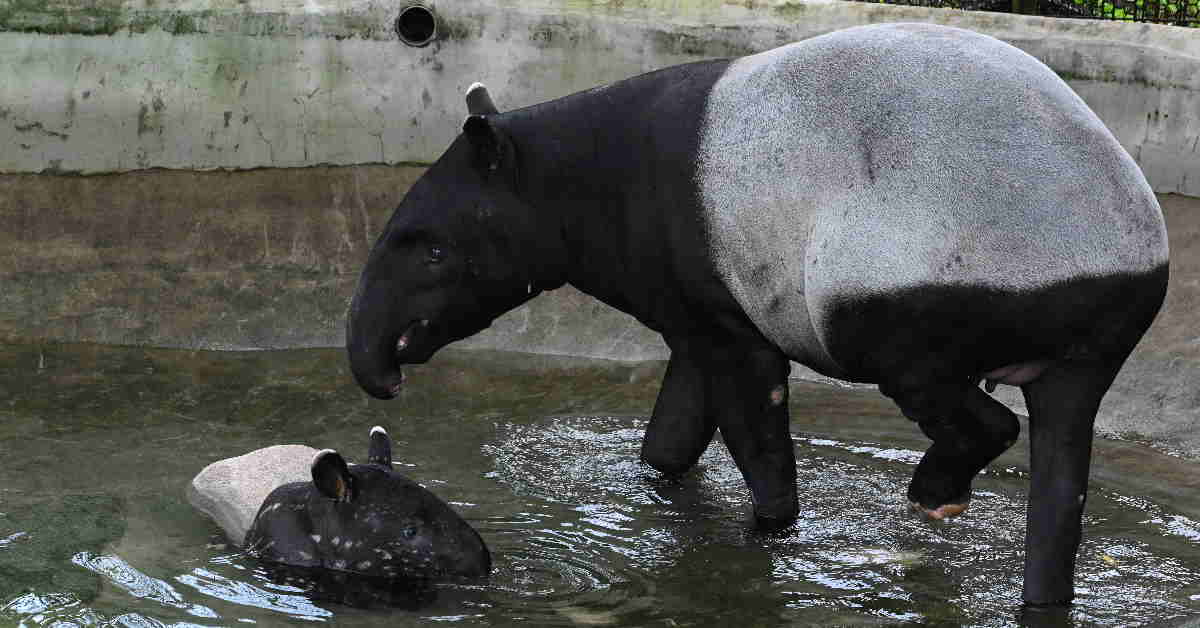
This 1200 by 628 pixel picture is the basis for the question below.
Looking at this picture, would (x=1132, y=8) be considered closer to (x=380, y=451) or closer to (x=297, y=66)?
(x=297, y=66)

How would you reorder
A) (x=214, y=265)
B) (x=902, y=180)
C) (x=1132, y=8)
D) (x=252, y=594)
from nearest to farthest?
(x=902, y=180), (x=252, y=594), (x=214, y=265), (x=1132, y=8)

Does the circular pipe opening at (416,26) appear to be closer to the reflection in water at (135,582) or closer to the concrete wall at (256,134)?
the concrete wall at (256,134)

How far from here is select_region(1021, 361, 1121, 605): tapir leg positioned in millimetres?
5004

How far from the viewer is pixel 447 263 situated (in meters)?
6.05

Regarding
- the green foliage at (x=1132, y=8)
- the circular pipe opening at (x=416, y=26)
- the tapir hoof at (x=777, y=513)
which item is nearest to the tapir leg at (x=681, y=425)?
the tapir hoof at (x=777, y=513)

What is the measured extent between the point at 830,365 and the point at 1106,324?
926 millimetres

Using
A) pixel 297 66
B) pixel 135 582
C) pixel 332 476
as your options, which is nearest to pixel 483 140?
pixel 332 476

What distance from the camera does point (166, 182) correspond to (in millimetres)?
9156

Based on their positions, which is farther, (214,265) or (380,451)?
(214,265)

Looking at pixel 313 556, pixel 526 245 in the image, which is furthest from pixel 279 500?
pixel 526 245

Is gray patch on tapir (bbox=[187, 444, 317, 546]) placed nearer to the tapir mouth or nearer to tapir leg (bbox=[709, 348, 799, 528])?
the tapir mouth

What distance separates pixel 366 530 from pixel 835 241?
1667mm

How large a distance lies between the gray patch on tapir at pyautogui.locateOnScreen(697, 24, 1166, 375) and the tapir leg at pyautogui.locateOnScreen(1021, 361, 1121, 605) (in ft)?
1.20

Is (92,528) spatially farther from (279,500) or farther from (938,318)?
(938,318)
